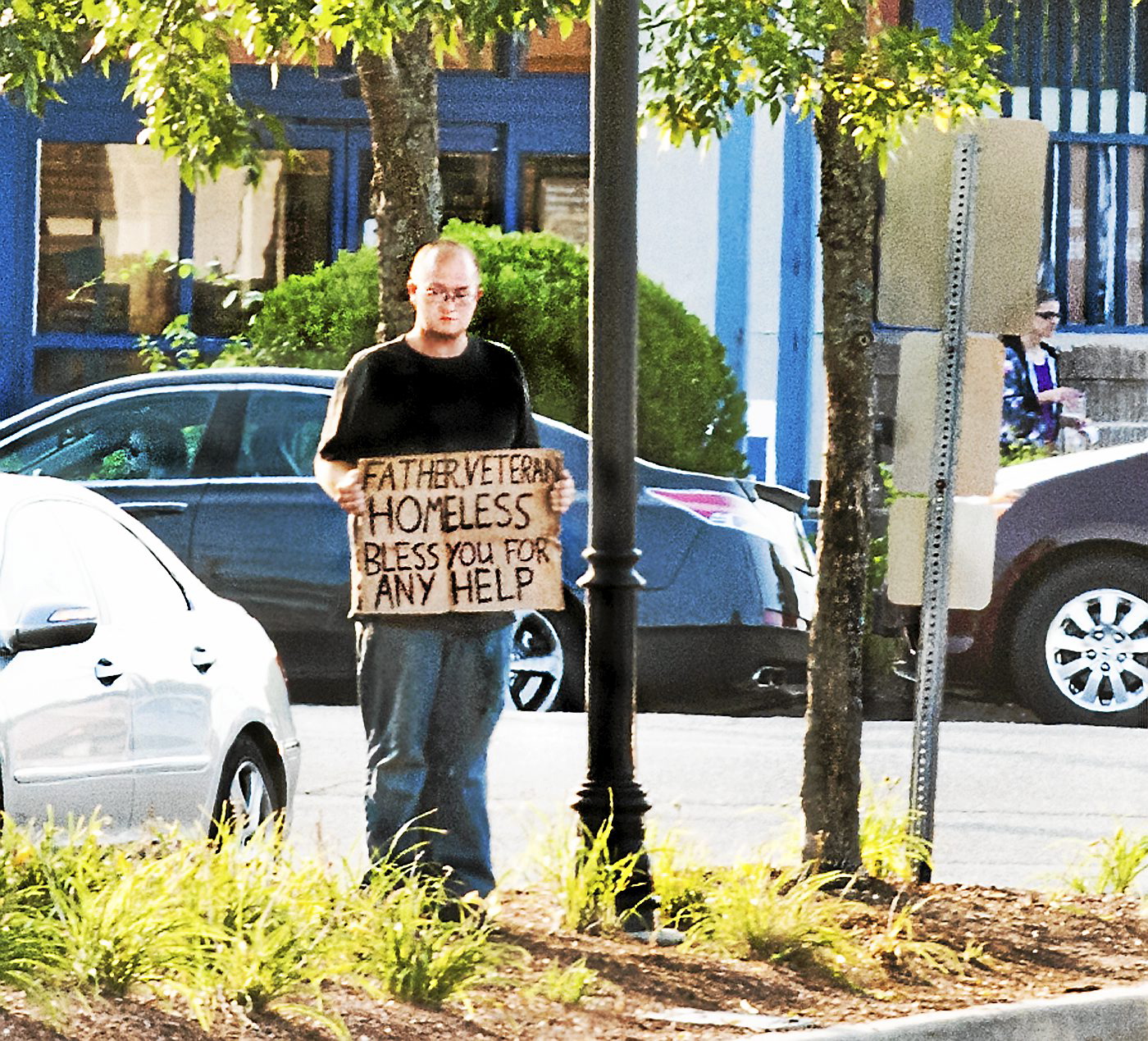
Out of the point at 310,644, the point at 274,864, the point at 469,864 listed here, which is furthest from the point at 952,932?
the point at 310,644

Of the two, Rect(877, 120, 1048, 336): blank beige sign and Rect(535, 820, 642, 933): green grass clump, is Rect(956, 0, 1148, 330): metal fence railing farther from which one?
Rect(535, 820, 642, 933): green grass clump

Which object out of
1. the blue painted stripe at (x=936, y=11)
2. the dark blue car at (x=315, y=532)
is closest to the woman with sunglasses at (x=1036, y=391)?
the blue painted stripe at (x=936, y=11)

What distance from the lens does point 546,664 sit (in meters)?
12.6

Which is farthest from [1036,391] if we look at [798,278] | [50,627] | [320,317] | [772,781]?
[50,627]

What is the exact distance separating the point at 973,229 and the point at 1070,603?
5538 mm

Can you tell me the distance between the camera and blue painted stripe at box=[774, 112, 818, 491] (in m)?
15.4

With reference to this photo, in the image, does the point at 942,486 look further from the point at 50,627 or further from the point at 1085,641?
the point at 1085,641

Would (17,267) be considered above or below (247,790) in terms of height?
above

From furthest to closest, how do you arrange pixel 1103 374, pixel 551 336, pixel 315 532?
pixel 1103 374 → pixel 551 336 → pixel 315 532

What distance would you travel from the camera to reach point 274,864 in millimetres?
6707

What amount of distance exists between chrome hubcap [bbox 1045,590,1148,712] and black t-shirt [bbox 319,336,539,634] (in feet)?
21.9

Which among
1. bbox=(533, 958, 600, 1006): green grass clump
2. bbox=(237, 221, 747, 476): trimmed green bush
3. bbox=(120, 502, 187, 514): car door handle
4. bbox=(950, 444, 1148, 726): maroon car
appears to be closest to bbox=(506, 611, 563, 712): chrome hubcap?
bbox=(237, 221, 747, 476): trimmed green bush

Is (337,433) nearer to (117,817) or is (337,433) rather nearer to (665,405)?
(117,817)

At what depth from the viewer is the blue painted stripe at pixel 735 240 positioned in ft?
50.1
